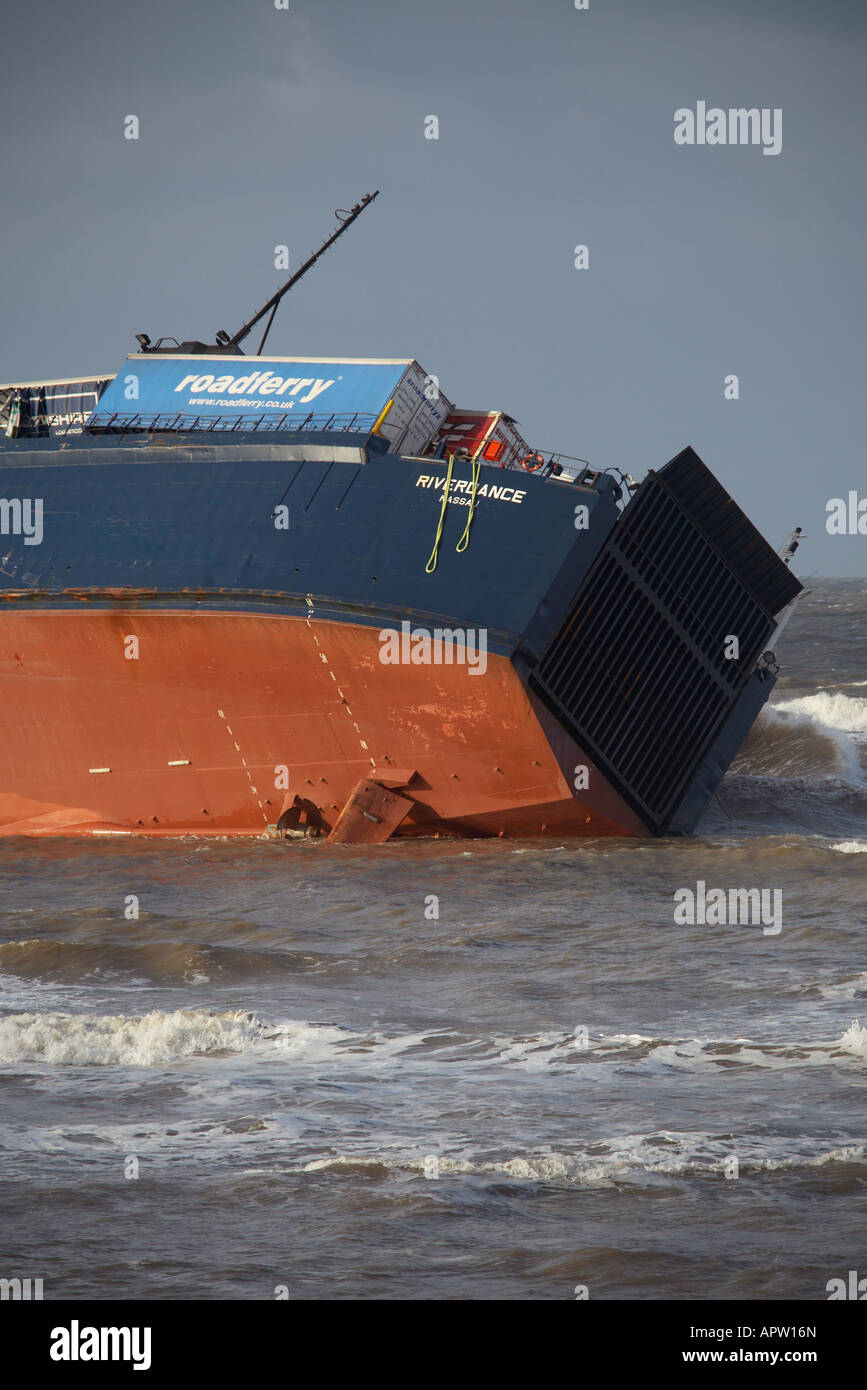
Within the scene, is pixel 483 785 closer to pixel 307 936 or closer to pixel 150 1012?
pixel 307 936

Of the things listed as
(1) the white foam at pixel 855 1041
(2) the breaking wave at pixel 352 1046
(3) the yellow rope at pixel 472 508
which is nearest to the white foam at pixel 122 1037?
(2) the breaking wave at pixel 352 1046

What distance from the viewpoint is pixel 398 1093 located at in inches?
461

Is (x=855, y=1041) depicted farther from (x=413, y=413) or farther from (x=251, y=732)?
(x=413, y=413)

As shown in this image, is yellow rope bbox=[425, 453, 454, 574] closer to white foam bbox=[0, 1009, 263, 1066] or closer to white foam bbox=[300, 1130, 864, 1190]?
white foam bbox=[0, 1009, 263, 1066]

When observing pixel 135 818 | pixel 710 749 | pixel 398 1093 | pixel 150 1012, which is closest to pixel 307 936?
pixel 150 1012

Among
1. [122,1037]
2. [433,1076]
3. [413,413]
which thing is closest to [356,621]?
[413,413]

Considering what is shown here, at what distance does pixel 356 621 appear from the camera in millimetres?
22219

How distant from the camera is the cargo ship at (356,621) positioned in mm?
22375

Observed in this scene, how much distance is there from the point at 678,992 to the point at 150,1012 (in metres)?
5.62

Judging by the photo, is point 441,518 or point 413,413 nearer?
point 441,518

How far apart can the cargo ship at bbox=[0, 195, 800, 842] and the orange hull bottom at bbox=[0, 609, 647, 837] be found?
0.05 metres

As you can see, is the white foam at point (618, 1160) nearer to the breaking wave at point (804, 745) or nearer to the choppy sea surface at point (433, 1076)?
the choppy sea surface at point (433, 1076)

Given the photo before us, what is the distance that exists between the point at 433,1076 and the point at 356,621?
11.1 meters

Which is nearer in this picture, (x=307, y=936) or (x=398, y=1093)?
(x=398, y=1093)
